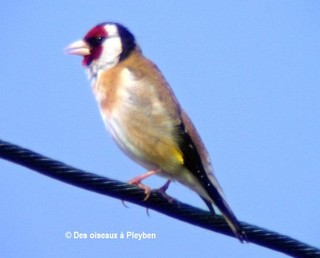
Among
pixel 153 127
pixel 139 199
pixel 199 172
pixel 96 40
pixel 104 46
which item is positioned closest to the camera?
pixel 139 199

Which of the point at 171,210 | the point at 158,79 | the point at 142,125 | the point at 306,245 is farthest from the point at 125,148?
the point at 306,245

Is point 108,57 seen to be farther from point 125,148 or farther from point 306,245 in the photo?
point 306,245

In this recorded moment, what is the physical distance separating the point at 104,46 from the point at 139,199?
8.58 feet

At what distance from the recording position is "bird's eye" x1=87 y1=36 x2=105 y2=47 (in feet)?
26.6

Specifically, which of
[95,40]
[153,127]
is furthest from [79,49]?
[153,127]

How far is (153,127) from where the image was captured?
7.04 meters

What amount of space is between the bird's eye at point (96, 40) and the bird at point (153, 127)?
535 millimetres

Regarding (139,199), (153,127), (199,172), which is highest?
(153,127)

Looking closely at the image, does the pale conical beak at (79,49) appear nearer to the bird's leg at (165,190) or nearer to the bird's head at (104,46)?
the bird's head at (104,46)

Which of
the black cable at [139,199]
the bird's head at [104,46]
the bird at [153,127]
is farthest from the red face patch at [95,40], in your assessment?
the black cable at [139,199]

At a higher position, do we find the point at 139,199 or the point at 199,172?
the point at 199,172

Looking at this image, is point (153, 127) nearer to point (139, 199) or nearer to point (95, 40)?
point (139, 199)

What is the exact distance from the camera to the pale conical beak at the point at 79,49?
26.3 ft

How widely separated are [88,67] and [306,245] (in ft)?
10.9
